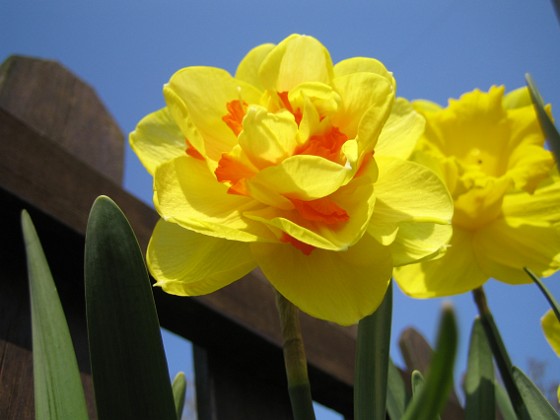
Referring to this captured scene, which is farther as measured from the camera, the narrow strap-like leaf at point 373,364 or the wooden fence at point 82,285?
the wooden fence at point 82,285

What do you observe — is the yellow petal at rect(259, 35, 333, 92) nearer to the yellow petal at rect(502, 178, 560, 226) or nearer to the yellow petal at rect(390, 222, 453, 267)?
the yellow petal at rect(390, 222, 453, 267)

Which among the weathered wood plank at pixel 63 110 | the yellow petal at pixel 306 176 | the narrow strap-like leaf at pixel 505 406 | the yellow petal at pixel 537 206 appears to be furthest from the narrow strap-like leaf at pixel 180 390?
the weathered wood plank at pixel 63 110

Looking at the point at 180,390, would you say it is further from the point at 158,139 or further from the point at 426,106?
the point at 426,106

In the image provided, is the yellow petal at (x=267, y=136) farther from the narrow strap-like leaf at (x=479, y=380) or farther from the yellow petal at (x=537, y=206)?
the yellow petal at (x=537, y=206)

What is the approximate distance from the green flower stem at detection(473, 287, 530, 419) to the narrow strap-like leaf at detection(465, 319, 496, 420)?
2 cm

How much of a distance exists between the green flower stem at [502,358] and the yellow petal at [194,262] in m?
0.39

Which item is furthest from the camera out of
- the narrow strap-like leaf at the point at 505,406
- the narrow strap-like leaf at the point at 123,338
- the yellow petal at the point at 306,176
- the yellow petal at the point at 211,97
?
the narrow strap-like leaf at the point at 505,406

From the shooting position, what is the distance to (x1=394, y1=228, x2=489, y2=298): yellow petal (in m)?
0.96

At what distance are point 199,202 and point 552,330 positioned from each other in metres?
0.54

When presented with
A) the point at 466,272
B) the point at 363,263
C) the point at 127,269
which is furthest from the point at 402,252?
the point at 466,272

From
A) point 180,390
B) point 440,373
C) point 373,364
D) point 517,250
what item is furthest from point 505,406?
point 440,373

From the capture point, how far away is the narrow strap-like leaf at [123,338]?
0.45 meters

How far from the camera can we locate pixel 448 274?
0.98 m

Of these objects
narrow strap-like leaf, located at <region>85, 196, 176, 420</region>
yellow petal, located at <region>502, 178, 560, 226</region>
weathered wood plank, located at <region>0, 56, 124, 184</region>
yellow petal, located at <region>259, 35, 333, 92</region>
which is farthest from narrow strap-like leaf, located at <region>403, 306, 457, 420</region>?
weathered wood plank, located at <region>0, 56, 124, 184</region>
